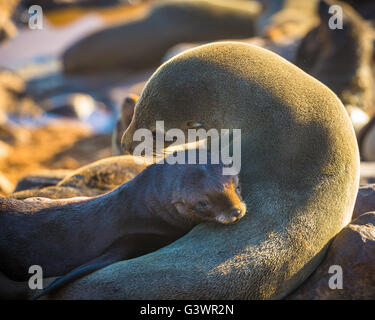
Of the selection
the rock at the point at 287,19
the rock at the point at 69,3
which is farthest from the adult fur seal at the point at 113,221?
the rock at the point at 69,3

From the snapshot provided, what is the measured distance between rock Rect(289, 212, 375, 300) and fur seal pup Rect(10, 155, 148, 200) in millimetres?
1422

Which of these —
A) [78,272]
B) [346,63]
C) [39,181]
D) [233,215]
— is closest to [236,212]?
[233,215]

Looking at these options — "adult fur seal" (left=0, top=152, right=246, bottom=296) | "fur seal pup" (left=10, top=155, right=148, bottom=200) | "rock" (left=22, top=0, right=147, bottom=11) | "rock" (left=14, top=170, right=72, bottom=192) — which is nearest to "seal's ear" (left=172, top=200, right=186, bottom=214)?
"adult fur seal" (left=0, top=152, right=246, bottom=296)

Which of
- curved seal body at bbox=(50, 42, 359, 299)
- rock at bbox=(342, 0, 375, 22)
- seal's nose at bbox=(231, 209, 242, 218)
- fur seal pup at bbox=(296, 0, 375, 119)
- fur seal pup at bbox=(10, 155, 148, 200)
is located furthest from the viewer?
rock at bbox=(342, 0, 375, 22)

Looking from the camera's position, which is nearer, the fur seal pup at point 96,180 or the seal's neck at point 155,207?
the seal's neck at point 155,207

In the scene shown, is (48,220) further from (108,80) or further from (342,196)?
(108,80)

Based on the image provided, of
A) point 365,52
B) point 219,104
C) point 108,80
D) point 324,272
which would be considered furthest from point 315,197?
point 108,80

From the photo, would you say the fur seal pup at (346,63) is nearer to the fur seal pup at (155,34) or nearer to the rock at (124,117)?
the rock at (124,117)

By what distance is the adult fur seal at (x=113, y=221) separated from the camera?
2945mm

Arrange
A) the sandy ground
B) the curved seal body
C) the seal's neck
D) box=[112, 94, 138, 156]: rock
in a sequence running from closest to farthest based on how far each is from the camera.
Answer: the curved seal body
the seal's neck
box=[112, 94, 138, 156]: rock
the sandy ground

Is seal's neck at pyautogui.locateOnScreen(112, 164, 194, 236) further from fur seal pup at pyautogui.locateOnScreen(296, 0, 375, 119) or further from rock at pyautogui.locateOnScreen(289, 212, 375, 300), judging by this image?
fur seal pup at pyautogui.locateOnScreen(296, 0, 375, 119)

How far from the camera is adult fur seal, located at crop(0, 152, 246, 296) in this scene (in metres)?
2.95

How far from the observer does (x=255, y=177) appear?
301 cm
